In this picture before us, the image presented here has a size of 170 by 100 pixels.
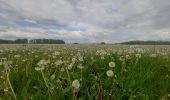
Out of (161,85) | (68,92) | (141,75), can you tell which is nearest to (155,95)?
(161,85)

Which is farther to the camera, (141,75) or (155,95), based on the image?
(141,75)

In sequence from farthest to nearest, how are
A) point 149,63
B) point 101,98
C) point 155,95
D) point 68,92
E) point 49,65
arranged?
point 149,63, point 49,65, point 155,95, point 68,92, point 101,98

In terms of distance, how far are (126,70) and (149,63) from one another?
194cm

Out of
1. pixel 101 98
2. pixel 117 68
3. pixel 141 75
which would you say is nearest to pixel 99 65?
pixel 117 68

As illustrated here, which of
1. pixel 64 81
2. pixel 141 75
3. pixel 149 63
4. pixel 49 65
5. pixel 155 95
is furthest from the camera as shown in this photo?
pixel 149 63

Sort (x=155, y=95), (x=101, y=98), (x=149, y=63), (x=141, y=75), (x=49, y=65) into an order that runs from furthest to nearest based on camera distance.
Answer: (x=149, y=63) < (x=49, y=65) < (x=141, y=75) < (x=155, y=95) < (x=101, y=98)

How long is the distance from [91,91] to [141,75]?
1744 millimetres

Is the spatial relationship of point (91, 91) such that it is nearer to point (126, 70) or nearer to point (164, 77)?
point (126, 70)

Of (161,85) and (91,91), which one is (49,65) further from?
(161,85)

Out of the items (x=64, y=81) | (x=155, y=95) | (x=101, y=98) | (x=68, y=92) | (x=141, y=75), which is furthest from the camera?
(x=141, y=75)

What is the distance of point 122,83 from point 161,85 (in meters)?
0.89

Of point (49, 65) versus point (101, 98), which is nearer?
point (101, 98)

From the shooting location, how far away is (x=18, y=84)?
565 cm

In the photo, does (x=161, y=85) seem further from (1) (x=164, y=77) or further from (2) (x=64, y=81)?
(2) (x=64, y=81)
